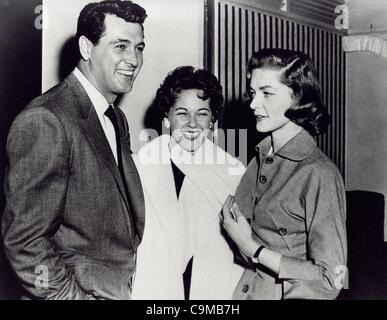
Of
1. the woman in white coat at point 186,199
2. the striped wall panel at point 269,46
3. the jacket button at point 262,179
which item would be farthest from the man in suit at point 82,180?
the striped wall panel at point 269,46

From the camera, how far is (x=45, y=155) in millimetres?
1466

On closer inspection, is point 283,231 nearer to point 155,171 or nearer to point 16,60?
point 155,171

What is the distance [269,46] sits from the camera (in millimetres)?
3225

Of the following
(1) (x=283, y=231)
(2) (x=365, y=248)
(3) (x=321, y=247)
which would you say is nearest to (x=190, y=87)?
(1) (x=283, y=231)

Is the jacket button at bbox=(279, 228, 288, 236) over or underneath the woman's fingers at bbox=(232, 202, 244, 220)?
underneath

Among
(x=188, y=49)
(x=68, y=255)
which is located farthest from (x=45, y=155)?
(x=188, y=49)

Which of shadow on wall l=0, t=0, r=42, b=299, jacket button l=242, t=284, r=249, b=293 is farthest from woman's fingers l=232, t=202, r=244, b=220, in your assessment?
shadow on wall l=0, t=0, r=42, b=299

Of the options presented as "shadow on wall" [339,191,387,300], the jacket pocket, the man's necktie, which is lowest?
"shadow on wall" [339,191,387,300]

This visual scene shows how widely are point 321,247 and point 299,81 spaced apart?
1.81 ft

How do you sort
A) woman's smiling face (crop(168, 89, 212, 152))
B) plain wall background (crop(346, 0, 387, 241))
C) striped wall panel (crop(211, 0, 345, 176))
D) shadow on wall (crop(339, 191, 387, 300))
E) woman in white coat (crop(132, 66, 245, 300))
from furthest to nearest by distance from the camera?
1. plain wall background (crop(346, 0, 387, 241))
2. shadow on wall (crop(339, 191, 387, 300))
3. striped wall panel (crop(211, 0, 345, 176))
4. woman's smiling face (crop(168, 89, 212, 152))
5. woman in white coat (crop(132, 66, 245, 300))

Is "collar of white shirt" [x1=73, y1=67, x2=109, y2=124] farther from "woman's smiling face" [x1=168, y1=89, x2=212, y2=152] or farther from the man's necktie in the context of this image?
"woman's smiling face" [x1=168, y1=89, x2=212, y2=152]

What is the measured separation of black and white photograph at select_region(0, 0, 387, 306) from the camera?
4.89ft
